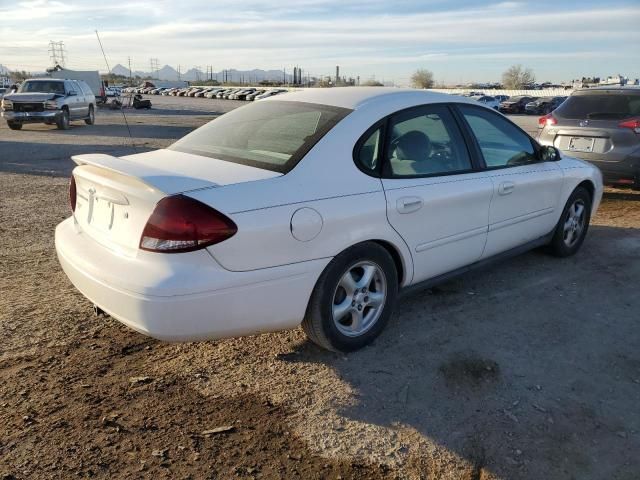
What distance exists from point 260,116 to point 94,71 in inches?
2137

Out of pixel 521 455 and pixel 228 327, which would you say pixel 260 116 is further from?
pixel 521 455

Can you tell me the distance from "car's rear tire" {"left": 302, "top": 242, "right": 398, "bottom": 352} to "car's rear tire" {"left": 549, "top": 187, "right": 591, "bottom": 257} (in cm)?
238

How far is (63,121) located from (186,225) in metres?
19.9

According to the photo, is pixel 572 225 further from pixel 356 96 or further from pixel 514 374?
pixel 356 96

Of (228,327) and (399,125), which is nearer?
(228,327)

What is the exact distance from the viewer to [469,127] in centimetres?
417

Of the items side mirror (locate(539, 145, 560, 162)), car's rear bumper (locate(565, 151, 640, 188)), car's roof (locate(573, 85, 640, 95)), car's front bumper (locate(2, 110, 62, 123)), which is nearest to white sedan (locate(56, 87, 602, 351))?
side mirror (locate(539, 145, 560, 162))

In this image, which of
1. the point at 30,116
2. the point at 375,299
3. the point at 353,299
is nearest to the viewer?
the point at 353,299

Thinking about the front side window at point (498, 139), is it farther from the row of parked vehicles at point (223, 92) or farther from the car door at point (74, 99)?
the row of parked vehicles at point (223, 92)

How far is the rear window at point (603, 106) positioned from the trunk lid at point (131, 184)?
20.2 ft

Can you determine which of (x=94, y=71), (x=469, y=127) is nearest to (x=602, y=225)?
(x=469, y=127)

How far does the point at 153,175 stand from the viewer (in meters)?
2.94

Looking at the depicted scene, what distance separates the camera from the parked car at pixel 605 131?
7.25 metres

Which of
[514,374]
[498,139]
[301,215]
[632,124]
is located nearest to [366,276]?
[301,215]
